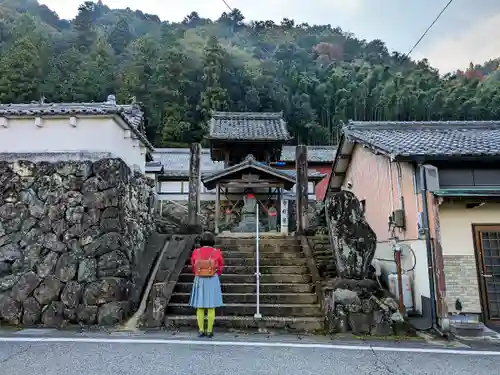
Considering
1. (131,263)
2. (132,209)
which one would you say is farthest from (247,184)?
(131,263)

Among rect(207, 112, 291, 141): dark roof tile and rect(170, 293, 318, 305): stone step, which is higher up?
rect(207, 112, 291, 141): dark roof tile

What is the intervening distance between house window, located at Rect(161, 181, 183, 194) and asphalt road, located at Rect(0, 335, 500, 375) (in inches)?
563

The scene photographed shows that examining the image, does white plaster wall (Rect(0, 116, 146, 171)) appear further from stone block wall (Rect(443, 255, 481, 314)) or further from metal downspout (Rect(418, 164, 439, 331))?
stone block wall (Rect(443, 255, 481, 314))

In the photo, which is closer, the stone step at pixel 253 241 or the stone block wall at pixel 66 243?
the stone block wall at pixel 66 243

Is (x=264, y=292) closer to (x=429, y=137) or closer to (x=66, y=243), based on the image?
(x=66, y=243)

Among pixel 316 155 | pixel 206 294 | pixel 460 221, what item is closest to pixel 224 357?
pixel 206 294

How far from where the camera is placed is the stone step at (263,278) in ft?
25.3

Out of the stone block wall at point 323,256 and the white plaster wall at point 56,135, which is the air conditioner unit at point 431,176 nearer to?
the stone block wall at point 323,256

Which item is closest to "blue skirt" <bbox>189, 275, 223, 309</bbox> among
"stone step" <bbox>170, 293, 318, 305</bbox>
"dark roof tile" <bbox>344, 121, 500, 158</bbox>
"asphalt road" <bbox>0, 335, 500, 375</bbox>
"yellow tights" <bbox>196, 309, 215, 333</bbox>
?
"yellow tights" <bbox>196, 309, 215, 333</bbox>

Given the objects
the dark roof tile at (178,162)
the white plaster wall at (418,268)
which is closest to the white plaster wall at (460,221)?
the white plaster wall at (418,268)

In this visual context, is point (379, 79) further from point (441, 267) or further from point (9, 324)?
point (9, 324)

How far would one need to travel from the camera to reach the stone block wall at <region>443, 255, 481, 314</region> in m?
7.06

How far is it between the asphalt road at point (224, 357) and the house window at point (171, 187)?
14.3m

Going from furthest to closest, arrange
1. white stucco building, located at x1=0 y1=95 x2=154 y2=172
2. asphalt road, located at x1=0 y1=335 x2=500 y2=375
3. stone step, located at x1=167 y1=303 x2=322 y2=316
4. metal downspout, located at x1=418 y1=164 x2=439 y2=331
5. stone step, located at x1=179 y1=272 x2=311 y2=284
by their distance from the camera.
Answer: white stucco building, located at x1=0 y1=95 x2=154 y2=172
stone step, located at x1=179 y1=272 x2=311 y2=284
stone step, located at x1=167 y1=303 x2=322 y2=316
metal downspout, located at x1=418 y1=164 x2=439 y2=331
asphalt road, located at x1=0 y1=335 x2=500 y2=375
